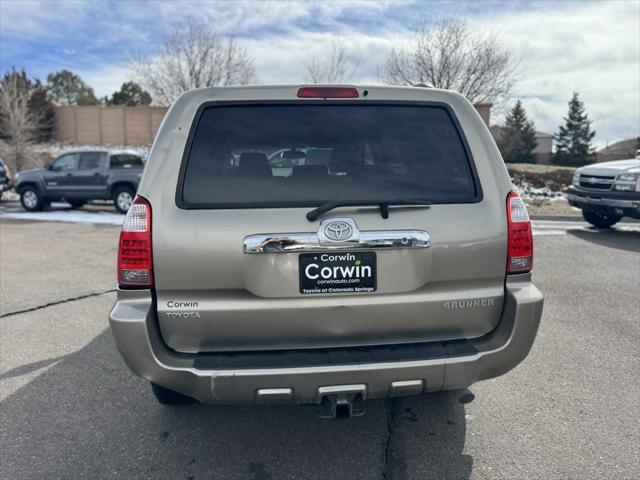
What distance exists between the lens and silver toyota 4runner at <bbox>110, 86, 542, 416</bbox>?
2.25 metres

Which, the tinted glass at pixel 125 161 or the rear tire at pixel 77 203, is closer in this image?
the tinted glass at pixel 125 161

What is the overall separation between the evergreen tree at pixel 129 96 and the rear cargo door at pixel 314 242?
176 ft

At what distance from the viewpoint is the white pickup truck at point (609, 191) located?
9.44 meters

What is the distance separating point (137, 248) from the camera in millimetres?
2299

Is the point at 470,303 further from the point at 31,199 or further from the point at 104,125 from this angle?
the point at 104,125

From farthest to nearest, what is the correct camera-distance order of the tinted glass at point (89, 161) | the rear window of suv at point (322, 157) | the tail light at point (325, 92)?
the tinted glass at point (89, 161)
the tail light at point (325, 92)
the rear window of suv at point (322, 157)

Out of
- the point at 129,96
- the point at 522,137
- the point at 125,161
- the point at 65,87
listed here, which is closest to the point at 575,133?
the point at 522,137

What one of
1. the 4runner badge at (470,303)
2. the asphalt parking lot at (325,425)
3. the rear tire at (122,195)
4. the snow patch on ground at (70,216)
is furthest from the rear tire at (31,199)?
the 4runner badge at (470,303)

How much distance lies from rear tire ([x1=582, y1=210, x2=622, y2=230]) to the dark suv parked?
38.5ft

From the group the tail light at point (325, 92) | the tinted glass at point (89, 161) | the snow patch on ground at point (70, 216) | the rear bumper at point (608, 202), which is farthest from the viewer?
the tinted glass at point (89, 161)

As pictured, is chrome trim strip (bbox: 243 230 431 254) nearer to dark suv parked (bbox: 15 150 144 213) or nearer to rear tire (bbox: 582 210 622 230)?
rear tire (bbox: 582 210 622 230)

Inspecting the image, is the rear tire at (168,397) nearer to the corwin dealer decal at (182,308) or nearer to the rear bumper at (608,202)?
the corwin dealer decal at (182,308)

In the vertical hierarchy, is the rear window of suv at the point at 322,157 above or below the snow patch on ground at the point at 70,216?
above

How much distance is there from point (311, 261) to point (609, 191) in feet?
31.3
